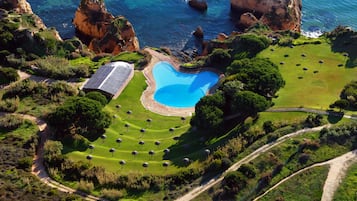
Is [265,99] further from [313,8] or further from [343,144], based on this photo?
[313,8]

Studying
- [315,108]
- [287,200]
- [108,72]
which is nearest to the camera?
[287,200]

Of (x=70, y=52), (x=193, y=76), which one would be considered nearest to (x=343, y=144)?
(x=193, y=76)

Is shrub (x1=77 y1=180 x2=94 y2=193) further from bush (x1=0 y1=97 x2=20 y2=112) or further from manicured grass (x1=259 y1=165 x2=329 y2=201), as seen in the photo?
manicured grass (x1=259 y1=165 x2=329 y2=201)

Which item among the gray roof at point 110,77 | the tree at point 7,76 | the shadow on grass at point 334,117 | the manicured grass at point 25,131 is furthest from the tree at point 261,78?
the tree at point 7,76

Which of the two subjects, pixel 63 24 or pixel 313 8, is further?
pixel 313 8

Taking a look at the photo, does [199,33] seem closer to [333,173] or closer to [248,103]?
[248,103]

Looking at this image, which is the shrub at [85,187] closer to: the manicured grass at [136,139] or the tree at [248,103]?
the manicured grass at [136,139]

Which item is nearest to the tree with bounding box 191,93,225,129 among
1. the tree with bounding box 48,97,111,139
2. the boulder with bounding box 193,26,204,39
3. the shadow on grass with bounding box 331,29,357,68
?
the tree with bounding box 48,97,111,139
